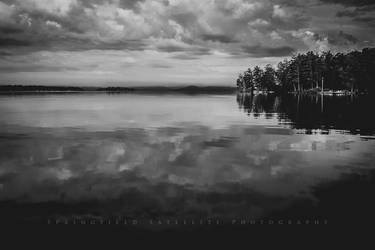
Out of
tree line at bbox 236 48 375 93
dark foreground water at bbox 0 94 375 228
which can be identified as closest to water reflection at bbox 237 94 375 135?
dark foreground water at bbox 0 94 375 228

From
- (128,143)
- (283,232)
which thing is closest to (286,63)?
(128,143)

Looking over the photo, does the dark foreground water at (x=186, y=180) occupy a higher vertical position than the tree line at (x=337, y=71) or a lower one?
lower

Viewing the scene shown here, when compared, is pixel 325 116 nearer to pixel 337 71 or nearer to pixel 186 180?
pixel 186 180

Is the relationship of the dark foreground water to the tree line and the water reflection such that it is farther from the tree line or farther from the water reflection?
the tree line

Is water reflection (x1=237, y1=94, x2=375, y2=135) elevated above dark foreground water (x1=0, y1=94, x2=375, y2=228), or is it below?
above

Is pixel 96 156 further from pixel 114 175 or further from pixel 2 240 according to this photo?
pixel 2 240

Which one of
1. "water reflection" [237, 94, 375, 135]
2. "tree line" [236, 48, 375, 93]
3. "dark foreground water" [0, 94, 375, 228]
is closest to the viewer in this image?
"dark foreground water" [0, 94, 375, 228]

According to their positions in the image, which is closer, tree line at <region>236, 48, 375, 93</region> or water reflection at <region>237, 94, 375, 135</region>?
water reflection at <region>237, 94, 375, 135</region>

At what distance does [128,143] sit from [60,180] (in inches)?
357

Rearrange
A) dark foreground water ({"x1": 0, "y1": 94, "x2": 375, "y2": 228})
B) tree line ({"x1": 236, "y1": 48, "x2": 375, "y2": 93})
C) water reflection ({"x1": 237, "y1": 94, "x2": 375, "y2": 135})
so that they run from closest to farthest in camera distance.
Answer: dark foreground water ({"x1": 0, "y1": 94, "x2": 375, "y2": 228})
water reflection ({"x1": 237, "y1": 94, "x2": 375, "y2": 135})
tree line ({"x1": 236, "y1": 48, "x2": 375, "y2": 93})

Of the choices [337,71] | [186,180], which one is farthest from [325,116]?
[337,71]

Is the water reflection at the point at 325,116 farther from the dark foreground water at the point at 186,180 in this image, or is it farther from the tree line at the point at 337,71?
the tree line at the point at 337,71

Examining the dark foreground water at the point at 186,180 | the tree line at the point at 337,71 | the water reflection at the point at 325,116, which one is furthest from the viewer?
the tree line at the point at 337,71

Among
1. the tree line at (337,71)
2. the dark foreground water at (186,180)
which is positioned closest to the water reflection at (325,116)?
the dark foreground water at (186,180)
